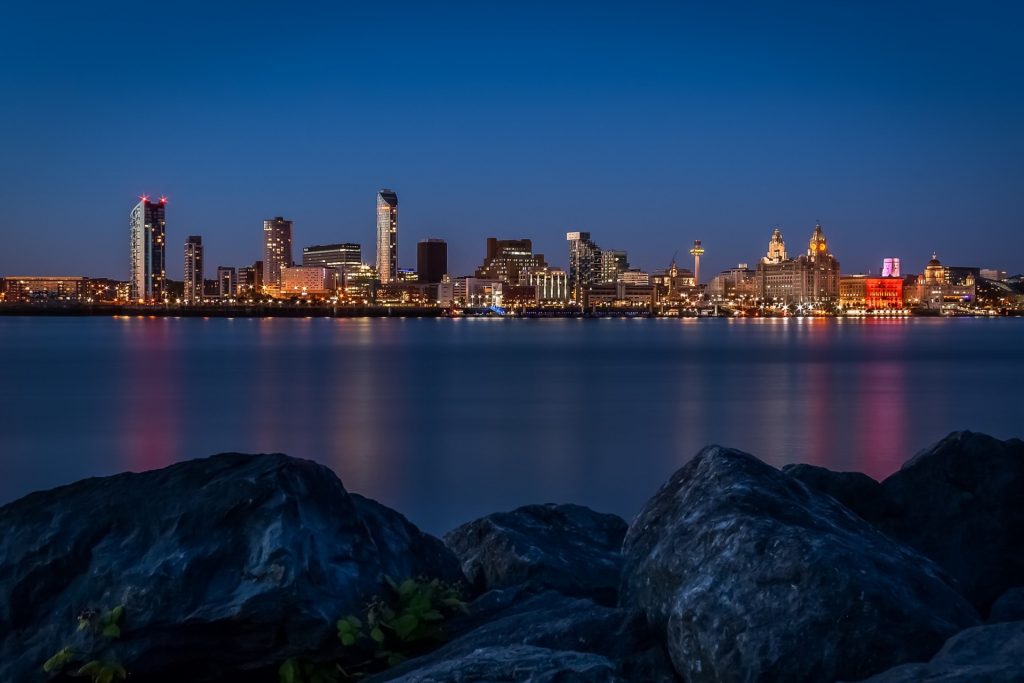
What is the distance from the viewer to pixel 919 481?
7.25 meters

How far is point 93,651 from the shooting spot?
481cm

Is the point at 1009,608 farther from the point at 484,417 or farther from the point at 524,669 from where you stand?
the point at 484,417

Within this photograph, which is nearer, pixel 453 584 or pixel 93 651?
pixel 93 651

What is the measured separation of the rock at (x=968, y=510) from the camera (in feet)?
21.4

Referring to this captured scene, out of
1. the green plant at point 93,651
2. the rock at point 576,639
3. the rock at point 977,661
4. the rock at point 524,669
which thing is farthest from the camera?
the green plant at point 93,651

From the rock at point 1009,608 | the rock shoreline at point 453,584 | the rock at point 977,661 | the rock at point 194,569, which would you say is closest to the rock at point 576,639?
the rock shoreline at point 453,584

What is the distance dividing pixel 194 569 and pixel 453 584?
1.71 meters

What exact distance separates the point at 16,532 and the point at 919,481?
20.0 feet

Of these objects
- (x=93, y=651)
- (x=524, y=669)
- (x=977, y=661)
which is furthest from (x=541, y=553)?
(x=977, y=661)

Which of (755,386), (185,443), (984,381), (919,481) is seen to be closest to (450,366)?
(755,386)

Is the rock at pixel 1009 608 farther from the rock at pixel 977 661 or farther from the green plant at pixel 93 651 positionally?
the green plant at pixel 93 651

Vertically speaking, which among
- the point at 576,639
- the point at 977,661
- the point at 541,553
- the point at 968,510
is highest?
the point at 977,661

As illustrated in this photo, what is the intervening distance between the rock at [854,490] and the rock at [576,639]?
2.78 m

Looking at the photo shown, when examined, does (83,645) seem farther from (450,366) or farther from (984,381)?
(450,366)
